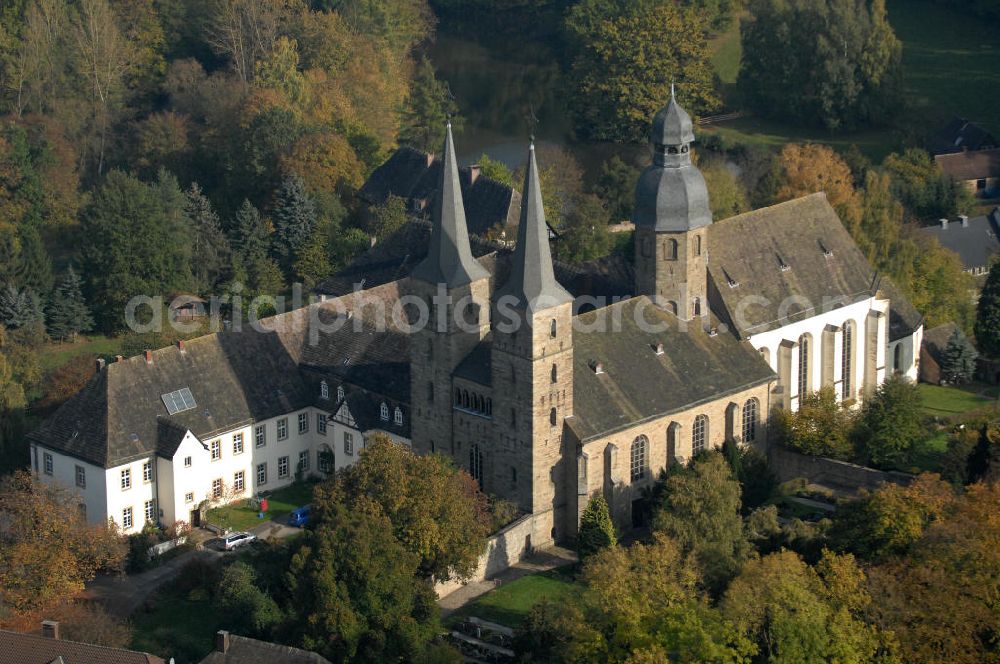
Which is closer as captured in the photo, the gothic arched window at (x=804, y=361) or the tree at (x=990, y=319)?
the gothic arched window at (x=804, y=361)

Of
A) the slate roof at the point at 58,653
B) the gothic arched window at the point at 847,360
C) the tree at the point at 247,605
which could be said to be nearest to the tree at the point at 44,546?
the slate roof at the point at 58,653

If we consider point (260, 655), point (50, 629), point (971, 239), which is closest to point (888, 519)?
point (260, 655)

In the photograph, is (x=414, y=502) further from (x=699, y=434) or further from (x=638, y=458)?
(x=699, y=434)

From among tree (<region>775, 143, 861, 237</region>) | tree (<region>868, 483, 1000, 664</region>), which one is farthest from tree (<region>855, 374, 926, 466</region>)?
tree (<region>775, 143, 861, 237</region>)

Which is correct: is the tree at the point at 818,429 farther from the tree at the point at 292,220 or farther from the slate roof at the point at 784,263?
the tree at the point at 292,220

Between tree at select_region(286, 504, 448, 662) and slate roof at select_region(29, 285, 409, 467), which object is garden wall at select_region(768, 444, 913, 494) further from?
tree at select_region(286, 504, 448, 662)

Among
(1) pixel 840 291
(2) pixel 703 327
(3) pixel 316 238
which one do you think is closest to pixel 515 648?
(2) pixel 703 327
